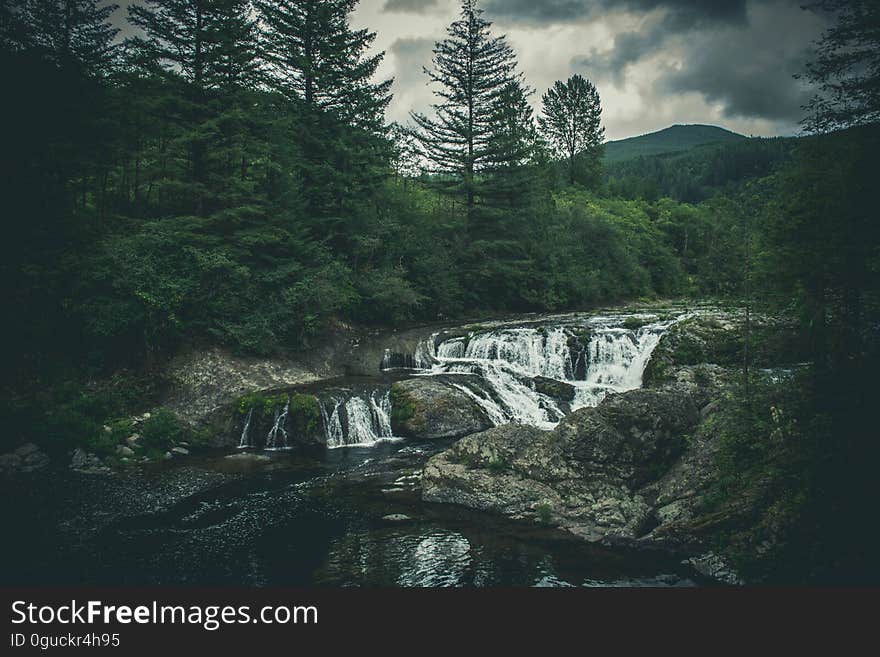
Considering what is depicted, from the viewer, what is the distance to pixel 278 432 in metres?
16.9

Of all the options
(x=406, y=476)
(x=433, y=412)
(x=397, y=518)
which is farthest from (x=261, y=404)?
(x=397, y=518)

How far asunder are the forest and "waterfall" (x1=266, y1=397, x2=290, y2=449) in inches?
178

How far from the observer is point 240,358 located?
20.2 metres

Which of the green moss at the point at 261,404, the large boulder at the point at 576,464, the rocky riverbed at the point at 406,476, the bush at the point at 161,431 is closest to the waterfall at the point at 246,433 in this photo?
the rocky riverbed at the point at 406,476

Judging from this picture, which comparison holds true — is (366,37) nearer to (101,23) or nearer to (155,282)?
(101,23)

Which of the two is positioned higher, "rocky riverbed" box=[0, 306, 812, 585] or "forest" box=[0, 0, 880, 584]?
"forest" box=[0, 0, 880, 584]

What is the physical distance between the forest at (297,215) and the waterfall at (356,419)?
204 inches

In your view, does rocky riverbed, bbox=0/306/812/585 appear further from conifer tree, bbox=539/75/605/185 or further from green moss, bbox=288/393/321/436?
conifer tree, bbox=539/75/605/185

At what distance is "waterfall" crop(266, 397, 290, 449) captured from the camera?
1673cm

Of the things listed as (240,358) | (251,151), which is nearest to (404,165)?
(251,151)

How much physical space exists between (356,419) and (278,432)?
2700 millimetres

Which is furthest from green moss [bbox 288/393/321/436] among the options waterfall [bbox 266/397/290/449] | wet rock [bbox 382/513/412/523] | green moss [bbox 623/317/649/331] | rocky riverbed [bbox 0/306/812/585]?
green moss [bbox 623/317/649/331]

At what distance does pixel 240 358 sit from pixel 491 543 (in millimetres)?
14380

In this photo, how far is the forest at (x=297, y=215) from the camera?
31.8 feet
